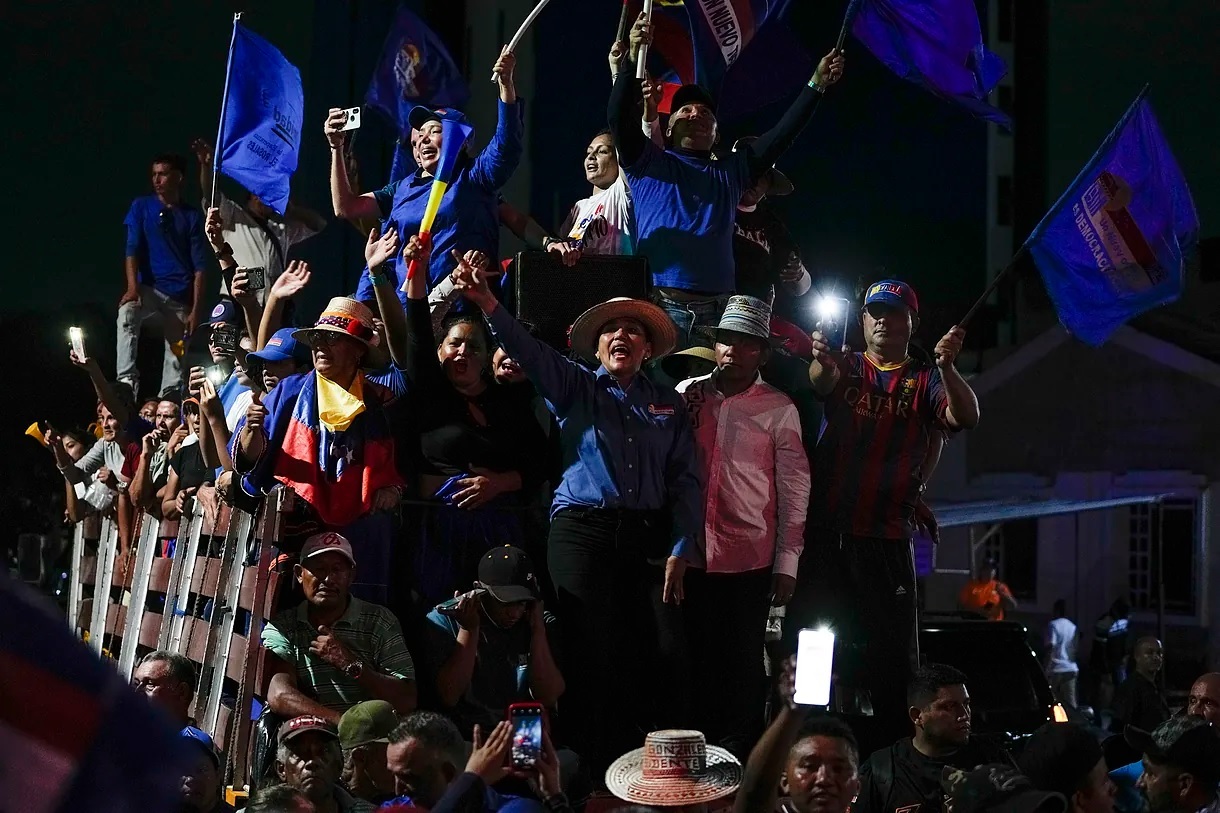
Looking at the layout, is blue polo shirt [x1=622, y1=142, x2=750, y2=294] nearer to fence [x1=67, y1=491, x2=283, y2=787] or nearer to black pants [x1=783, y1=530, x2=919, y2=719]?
black pants [x1=783, y1=530, x2=919, y2=719]

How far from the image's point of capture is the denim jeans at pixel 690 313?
8.24 metres

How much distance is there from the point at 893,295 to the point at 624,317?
1323mm

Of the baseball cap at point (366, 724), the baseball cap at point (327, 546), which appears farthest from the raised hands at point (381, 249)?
the baseball cap at point (366, 724)

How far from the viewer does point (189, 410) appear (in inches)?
378

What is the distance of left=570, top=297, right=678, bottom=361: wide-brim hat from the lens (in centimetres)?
734

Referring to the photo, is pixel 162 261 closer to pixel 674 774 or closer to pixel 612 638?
pixel 612 638

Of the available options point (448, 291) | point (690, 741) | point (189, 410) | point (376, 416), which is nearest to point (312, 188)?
point (189, 410)

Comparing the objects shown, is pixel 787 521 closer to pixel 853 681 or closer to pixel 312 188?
pixel 853 681

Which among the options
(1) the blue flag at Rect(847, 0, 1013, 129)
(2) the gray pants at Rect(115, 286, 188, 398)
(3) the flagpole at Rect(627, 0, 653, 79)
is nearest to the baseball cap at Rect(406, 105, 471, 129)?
(3) the flagpole at Rect(627, 0, 653, 79)

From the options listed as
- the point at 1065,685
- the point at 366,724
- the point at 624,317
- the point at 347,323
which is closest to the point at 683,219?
the point at 624,317

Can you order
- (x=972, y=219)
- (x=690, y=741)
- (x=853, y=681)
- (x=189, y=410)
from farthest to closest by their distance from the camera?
1. (x=972, y=219)
2. (x=189, y=410)
3. (x=853, y=681)
4. (x=690, y=741)

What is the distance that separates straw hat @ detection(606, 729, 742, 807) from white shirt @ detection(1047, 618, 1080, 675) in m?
16.3

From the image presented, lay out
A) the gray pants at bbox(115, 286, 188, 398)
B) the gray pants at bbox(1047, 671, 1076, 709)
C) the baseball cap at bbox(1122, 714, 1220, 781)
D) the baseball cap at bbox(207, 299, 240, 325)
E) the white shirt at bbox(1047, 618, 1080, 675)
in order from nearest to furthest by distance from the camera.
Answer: the baseball cap at bbox(1122, 714, 1220, 781), the baseball cap at bbox(207, 299, 240, 325), the gray pants at bbox(115, 286, 188, 398), the gray pants at bbox(1047, 671, 1076, 709), the white shirt at bbox(1047, 618, 1080, 675)

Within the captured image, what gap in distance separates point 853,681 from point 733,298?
1.88 meters
